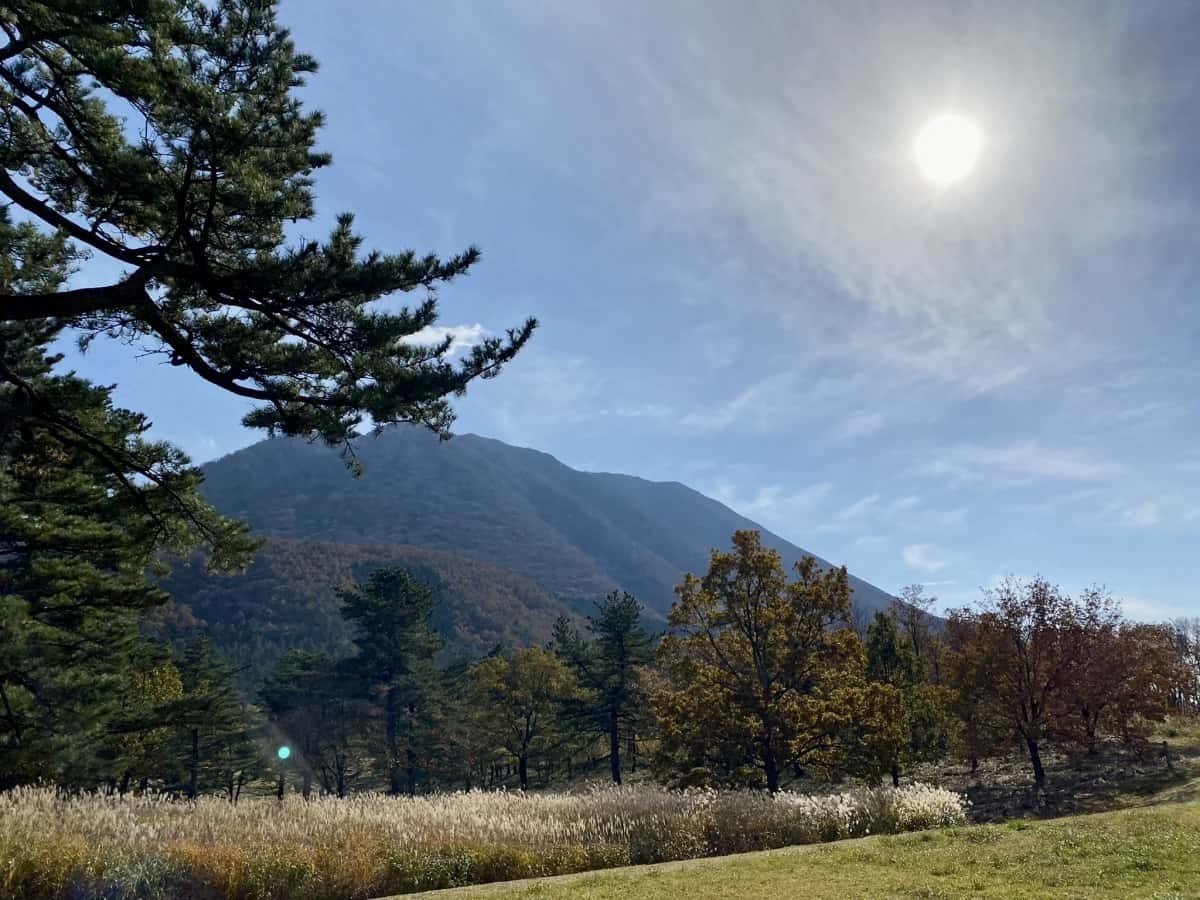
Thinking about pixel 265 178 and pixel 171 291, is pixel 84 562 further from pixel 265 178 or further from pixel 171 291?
pixel 265 178

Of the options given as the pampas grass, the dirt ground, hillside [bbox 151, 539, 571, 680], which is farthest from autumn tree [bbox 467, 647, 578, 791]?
hillside [bbox 151, 539, 571, 680]

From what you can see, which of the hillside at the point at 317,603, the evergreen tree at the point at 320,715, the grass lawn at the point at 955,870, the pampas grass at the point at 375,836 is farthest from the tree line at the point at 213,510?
the hillside at the point at 317,603

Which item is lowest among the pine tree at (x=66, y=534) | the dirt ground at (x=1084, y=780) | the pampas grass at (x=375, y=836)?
the dirt ground at (x=1084, y=780)

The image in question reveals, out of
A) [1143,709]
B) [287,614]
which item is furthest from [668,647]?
[287,614]

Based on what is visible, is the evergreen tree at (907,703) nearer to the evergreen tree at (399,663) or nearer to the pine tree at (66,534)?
the pine tree at (66,534)

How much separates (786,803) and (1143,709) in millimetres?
16364

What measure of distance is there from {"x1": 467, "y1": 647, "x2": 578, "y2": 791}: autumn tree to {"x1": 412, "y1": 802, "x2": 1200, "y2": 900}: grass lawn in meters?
30.4

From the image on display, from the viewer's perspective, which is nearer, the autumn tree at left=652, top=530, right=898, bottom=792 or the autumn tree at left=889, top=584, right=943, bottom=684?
the autumn tree at left=652, top=530, right=898, bottom=792

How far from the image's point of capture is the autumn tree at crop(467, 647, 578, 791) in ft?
130

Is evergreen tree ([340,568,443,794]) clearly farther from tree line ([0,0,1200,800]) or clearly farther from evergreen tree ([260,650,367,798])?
tree line ([0,0,1200,800])

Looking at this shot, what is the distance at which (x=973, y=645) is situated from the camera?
966 inches

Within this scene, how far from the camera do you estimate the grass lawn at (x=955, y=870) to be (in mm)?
6832

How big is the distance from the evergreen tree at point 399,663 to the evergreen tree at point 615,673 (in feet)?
38.2

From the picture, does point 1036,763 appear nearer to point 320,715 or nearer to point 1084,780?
point 1084,780
